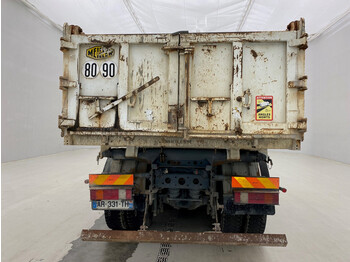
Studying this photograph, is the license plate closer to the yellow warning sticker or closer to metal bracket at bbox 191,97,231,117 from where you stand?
metal bracket at bbox 191,97,231,117

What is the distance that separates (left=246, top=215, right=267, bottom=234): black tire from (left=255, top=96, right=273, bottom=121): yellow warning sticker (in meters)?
1.34

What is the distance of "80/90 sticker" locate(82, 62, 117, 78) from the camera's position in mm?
2541

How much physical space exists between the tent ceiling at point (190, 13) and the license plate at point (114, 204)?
24.7 feet

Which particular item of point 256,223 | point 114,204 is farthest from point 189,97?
point 256,223

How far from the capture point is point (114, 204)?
104 inches

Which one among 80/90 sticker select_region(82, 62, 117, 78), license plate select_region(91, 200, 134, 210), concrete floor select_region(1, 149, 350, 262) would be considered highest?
80/90 sticker select_region(82, 62, 117, 78)

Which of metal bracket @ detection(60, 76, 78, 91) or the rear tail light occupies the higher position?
metal bracket @ detection(60, 76, 78, 91)

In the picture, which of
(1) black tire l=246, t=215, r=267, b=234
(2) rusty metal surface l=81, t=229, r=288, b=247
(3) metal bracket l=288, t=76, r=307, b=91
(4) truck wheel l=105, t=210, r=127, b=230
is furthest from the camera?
(4) truck wheel l=105, t=210, r=127, b=230

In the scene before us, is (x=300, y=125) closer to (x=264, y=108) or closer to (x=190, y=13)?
(x=264, y=108)

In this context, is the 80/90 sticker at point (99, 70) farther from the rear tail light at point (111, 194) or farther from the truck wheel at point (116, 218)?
the truck wheel at point (116, 218)

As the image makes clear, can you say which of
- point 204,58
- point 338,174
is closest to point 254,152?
point 204,58

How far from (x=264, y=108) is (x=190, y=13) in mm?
7633

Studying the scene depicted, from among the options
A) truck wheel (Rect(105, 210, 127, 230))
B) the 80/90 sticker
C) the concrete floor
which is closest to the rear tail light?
truck wheel (Rect(105, 210, 127, 230))

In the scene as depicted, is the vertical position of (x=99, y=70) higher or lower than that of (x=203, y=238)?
higher
